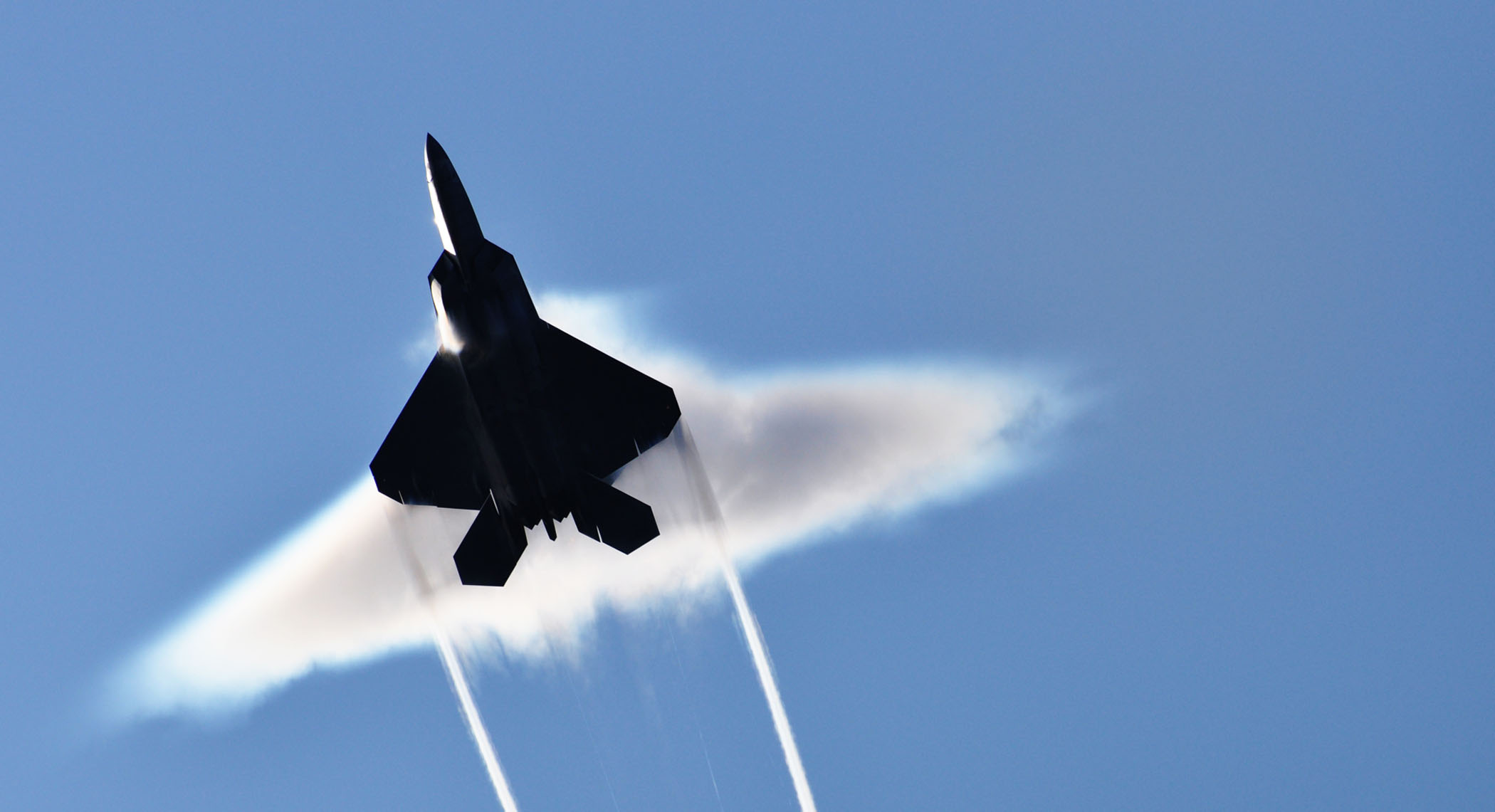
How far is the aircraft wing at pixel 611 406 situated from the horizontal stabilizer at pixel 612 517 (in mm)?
853

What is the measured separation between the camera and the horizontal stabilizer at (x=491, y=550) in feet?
102

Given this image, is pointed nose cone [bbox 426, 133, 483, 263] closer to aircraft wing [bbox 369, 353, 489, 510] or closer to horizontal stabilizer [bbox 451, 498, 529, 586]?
aircraft wing [bbox 369, 353, 489, 510]

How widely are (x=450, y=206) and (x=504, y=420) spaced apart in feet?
16.5

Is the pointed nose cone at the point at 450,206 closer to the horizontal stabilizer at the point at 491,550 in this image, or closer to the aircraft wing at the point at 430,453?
the aircraft wing at the point at 430,453

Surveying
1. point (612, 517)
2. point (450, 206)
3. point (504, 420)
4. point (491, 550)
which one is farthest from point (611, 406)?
point (450, 206)

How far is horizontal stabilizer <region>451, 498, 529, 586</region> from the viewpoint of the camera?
1225 inches

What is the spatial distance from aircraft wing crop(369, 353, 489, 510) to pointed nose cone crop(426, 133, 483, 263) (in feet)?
15.3

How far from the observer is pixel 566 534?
33062 mm

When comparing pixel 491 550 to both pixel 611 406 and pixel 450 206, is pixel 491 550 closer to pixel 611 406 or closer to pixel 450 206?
pixel 611 406

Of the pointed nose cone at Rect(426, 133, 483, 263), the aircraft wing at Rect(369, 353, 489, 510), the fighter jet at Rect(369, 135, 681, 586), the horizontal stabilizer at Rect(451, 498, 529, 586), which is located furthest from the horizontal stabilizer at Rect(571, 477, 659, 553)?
the pointed nose cone at Rect(426, 133, 483, 263)

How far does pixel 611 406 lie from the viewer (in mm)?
32188

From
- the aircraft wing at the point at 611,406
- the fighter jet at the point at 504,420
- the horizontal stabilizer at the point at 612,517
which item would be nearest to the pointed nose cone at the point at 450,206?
A: the fighter jet at the point at 504,420

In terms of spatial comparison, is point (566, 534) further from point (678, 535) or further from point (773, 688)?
point (773, 688)

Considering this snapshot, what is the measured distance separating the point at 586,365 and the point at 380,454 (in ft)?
19.4
